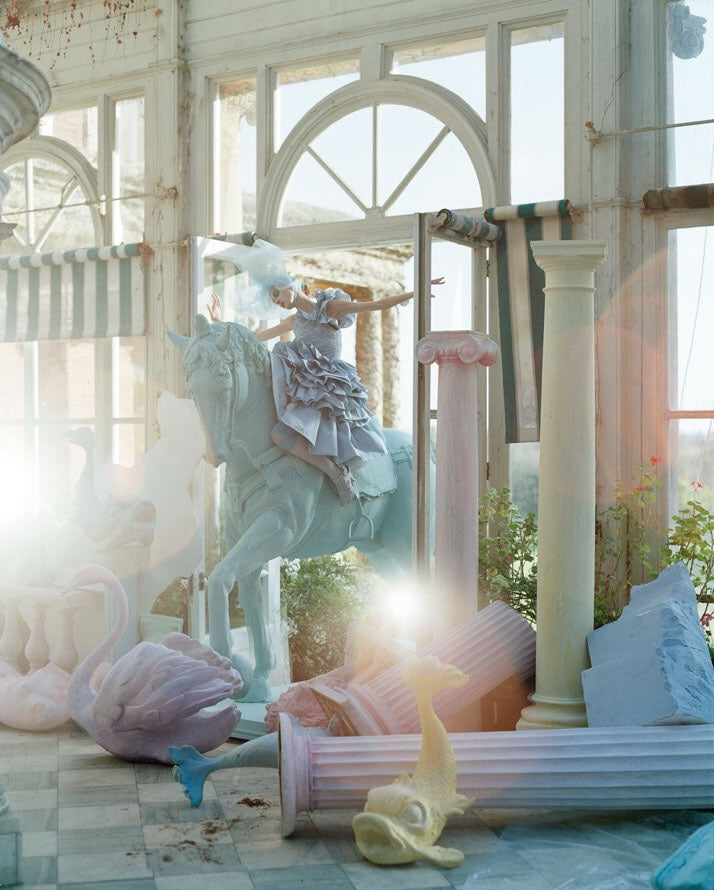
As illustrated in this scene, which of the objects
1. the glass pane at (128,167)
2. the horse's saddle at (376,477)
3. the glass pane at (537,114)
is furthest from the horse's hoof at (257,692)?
the glass pane at (128,167)

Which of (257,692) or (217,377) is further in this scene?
(257,692)

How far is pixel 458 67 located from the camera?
687 cm

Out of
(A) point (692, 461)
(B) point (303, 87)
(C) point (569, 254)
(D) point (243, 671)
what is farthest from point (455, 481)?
(B) point (303, 87)

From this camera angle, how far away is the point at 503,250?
21.4 feet

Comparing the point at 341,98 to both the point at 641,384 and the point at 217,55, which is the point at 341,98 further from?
the point at 641,384

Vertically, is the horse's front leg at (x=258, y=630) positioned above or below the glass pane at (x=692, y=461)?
below

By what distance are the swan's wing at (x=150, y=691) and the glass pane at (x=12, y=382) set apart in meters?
4.32

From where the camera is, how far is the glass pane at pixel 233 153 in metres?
7.66

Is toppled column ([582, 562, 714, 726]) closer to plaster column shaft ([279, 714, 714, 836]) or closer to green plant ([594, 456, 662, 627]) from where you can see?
plaster column shaft ([279, 714, 714, 836])

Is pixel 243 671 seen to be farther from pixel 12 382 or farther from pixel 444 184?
pixel 12 382

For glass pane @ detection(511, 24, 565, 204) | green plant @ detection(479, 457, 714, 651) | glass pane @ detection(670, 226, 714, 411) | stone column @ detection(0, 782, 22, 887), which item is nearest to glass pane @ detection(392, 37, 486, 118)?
glass pane @ detection(511, 24, 565, 204)

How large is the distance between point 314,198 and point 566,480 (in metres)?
3.21

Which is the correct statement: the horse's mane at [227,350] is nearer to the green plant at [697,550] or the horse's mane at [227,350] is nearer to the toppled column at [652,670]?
the toppled column at [652,670]

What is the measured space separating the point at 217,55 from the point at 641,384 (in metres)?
3.42
